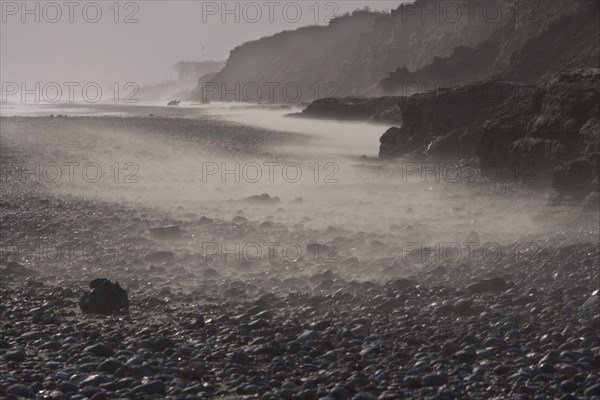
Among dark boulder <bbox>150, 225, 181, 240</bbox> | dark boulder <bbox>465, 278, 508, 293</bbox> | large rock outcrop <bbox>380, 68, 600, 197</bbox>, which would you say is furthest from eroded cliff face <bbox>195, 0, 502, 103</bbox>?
dark boulder <bbox>465, 278, 508, 293</bbox>

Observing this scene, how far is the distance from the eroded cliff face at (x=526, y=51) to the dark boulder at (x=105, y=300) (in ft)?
129

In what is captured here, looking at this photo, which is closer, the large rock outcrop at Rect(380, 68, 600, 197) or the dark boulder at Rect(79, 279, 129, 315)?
the dark boulder at Rect(79, 279, 129, 315)

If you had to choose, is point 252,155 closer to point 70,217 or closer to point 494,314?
point 70,217

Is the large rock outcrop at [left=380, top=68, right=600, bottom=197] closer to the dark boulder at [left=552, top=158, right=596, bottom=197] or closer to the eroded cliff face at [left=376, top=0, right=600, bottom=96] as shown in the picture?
the dark boulder at [left=552, top=158, right=596, bottom=197]

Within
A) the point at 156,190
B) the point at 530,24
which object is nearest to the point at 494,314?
the point at 156,190

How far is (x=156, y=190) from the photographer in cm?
2692

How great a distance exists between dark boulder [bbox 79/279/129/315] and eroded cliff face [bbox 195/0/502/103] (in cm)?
8881

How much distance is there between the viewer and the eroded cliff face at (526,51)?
53.6m

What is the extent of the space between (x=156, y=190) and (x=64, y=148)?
17183mm

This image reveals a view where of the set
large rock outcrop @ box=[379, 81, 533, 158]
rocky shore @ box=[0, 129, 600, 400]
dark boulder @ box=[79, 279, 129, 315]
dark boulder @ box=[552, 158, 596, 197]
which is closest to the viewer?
rocky shore @ box=[0, 129, 600, 400]

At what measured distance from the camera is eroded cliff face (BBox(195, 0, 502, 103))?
368 ft

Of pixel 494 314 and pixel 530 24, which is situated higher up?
pixel 530 24

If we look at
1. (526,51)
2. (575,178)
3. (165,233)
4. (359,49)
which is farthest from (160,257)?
(359,49)

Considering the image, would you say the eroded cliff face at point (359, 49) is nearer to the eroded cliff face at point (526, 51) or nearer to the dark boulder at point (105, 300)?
the eroded cliff face at point (526, 51)
